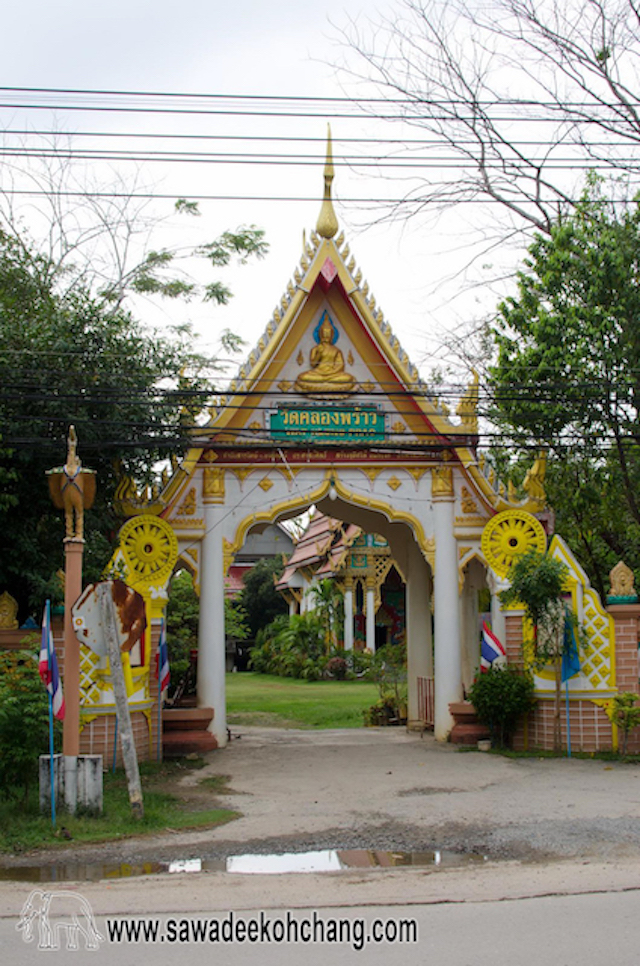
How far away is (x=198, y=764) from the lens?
15.1m

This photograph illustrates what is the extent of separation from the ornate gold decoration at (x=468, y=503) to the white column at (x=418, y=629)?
2.94 metres

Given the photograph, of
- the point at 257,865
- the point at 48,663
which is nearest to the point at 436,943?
the point at 257,865

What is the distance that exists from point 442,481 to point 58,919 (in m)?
10.8

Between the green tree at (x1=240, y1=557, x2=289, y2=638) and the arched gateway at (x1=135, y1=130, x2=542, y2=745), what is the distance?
36243mm

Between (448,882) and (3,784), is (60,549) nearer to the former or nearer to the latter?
(3,784)

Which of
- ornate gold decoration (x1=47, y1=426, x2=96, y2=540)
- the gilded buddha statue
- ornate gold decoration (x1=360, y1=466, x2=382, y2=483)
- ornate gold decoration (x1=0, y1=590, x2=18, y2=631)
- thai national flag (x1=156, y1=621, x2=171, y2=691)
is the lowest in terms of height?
thai national flag (x1=156, y1=621, x2=171, y2=691)

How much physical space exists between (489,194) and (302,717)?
11990mm

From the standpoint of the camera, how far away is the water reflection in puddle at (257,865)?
877 centimetres

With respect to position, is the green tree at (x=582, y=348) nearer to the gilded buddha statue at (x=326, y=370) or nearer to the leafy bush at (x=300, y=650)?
the gilded buddha statue at (x=326, y=370)

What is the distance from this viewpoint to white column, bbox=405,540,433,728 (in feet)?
64.6

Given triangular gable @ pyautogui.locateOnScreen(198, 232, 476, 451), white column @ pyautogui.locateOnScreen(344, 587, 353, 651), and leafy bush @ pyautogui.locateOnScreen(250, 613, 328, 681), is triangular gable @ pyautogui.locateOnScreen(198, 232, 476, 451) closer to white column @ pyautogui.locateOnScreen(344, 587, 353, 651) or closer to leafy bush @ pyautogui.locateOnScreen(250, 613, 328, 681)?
leafy bush @ pyautogui.locateOnScreen(250, 613, 328, 681)

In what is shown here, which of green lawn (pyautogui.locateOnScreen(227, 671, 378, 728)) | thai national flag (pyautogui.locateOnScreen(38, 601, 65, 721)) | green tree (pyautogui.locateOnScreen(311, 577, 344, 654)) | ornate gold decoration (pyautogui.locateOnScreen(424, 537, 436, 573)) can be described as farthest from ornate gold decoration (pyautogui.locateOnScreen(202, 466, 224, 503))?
green tree (pyautogui.locateOnScreen(311, 577, 344, 654))

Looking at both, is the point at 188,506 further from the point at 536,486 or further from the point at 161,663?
the point at 536,486

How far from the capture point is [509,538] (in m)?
16.3
